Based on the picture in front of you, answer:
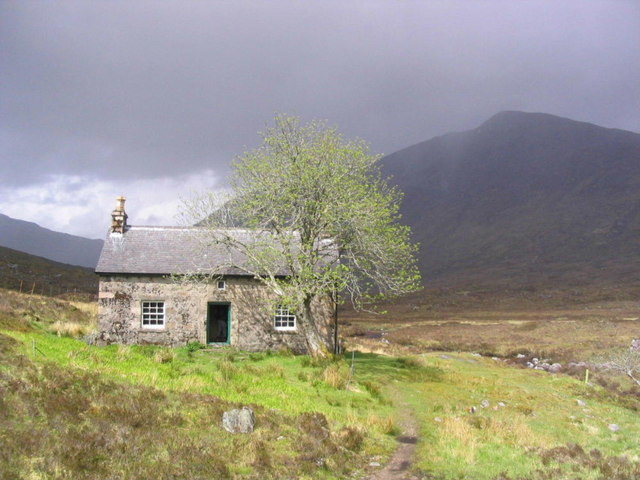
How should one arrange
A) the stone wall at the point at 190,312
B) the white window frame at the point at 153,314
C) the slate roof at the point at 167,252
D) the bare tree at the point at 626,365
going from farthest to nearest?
the bare tree at the point at 626,365, the slate roof at the point at 167,252, the white window frame at the point at 153,314, the stone wall at the point at 190,312

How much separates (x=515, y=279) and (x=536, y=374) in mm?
108527

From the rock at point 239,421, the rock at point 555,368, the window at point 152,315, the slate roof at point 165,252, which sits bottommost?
the rock at point 555,368

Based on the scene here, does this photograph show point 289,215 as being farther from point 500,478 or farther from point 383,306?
point 383,306

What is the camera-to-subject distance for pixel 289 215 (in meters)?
26.8

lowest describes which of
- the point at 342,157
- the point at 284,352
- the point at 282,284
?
the point at 284,352

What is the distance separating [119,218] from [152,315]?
6.80 m

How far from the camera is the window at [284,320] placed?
30031 millimetres

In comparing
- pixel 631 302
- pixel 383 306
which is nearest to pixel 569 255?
pixel 631 302

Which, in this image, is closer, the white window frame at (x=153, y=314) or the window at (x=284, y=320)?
the white window frame at (x=153, y=314)

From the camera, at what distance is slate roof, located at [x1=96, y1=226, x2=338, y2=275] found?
97.1 ft

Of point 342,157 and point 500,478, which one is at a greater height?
point 342,157

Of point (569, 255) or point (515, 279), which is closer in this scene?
point (515, 279)

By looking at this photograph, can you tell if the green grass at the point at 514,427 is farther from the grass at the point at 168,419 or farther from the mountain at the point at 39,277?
the mountain at the point at 39,277

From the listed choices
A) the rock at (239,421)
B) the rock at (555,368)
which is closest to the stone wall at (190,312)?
the rock at (239,421)
